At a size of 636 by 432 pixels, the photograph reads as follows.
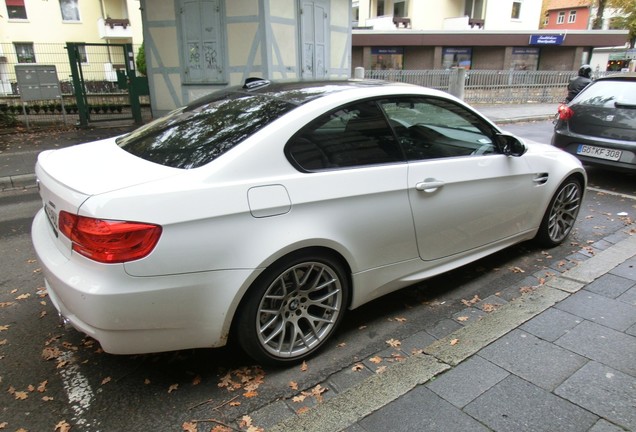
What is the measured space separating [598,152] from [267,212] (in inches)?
229

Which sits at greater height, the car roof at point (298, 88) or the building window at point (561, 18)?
the building window at point (561, 18)

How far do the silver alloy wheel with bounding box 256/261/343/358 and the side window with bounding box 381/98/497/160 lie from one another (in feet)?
3.35

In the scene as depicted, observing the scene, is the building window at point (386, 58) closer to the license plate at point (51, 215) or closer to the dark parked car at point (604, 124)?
the dark parked car at point (604, 124)

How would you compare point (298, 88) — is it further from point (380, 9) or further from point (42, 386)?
point (380, 9)

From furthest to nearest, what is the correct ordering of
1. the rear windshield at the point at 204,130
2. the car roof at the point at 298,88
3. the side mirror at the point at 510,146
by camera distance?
the side mirror at the point at 510,146, the car roof at the point at 298,88, the rear windshield at the point at 204,130

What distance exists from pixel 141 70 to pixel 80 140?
14694 mm

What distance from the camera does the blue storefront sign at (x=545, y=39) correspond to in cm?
2828

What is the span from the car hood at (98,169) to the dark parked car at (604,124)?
612 centimetres

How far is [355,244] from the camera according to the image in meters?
2.79

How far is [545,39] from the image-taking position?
2838 cm

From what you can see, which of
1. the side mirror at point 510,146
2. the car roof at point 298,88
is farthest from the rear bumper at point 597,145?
the car roof at point 298,88

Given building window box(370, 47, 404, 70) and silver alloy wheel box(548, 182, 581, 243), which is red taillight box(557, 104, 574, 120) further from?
building window box(370, 47, 404, 70)

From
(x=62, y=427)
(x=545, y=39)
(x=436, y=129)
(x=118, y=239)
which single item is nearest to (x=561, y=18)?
(x=545, y=39)

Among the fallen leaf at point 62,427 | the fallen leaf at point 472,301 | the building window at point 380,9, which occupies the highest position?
the building window at point 380,9
